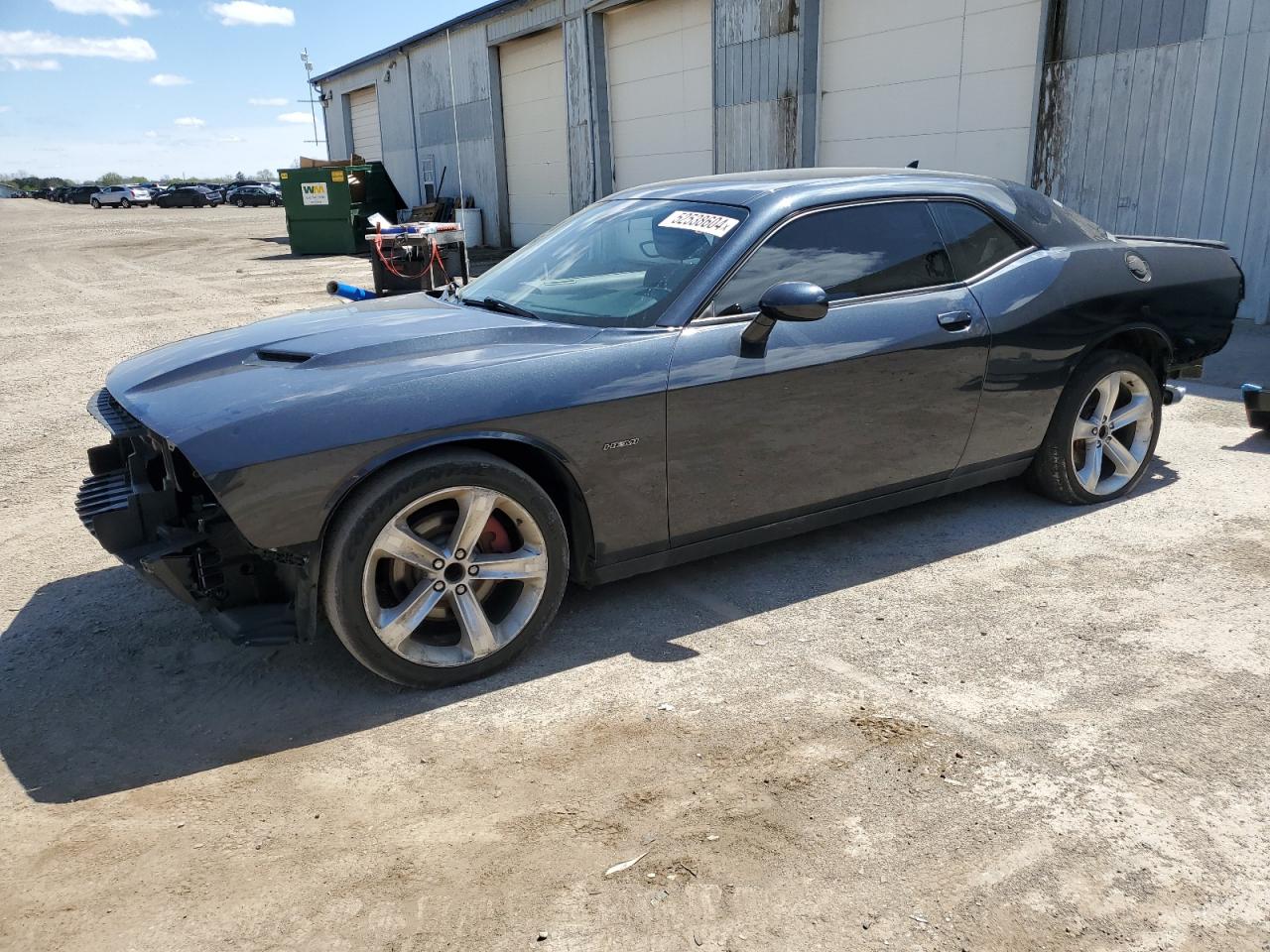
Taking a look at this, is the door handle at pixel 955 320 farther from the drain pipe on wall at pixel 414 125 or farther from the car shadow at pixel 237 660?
the drain pipe on wall at pixel 414 125

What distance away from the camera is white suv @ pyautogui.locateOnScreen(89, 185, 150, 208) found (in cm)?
5928

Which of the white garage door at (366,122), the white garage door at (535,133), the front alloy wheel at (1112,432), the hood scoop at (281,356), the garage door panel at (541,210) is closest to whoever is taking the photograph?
the hood scoop at (281,356)

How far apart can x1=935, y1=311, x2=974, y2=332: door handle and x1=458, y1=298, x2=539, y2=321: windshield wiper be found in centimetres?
162

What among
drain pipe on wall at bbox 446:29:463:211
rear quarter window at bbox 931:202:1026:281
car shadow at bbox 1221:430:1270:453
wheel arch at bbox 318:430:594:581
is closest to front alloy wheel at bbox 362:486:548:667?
wheel arch at bbox 318:430:594:581

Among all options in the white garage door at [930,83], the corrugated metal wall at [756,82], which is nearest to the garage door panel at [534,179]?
the corrugated metal wall at [756,82]

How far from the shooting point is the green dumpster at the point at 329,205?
70.6 feet

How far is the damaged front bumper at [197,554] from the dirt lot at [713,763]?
32 cm

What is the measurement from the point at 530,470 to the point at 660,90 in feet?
46.9

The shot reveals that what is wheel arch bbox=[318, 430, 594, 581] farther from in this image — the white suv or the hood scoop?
the white suv

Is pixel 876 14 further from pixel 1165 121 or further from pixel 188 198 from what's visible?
pixel 188 198

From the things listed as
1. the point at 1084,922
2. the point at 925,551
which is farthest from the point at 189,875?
the point at 925,551

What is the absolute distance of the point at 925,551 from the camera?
427 cm

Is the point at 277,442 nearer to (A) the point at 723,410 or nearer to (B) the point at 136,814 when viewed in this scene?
(B) the point at 136,814

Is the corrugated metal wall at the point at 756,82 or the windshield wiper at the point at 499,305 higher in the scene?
the corrugated metal wall at the point at 756,82
